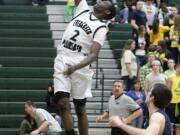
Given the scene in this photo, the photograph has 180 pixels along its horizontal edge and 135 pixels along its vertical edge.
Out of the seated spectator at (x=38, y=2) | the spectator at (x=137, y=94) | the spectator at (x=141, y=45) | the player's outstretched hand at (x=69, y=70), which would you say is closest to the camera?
the player's outstretched hand at (x=69, y=70)

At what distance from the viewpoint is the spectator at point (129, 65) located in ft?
56.3

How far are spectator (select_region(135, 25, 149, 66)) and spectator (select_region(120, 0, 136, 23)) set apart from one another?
1323mm

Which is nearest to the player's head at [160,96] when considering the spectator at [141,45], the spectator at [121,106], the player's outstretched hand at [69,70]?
the player's outstretched hand at [69,70]

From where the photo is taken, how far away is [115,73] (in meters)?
18.6

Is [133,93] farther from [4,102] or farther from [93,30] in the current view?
[93,30]

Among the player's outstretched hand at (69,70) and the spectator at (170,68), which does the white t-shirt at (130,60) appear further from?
the player's outstretched hand at (69,70)

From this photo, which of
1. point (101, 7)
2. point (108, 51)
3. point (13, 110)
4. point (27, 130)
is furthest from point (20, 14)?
point (101, 7)

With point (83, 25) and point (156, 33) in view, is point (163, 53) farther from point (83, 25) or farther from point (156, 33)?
point (83, 25)

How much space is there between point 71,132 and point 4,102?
8390 millimetres

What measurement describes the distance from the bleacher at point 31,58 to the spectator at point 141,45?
83 cm

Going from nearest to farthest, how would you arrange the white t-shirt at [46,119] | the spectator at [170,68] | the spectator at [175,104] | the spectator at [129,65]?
the white t-shirt at [46,119] → the spectator at [175,104] → the spectator at [170,68] → the spectator at [129,65]

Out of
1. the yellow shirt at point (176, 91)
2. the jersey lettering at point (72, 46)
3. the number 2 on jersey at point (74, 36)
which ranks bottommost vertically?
the yellow shirt at point (176, 91)

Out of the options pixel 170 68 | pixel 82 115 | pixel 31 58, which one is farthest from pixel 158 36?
pixel 82 115

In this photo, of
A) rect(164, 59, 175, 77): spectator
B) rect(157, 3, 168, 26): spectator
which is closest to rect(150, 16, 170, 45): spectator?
rect(157, 3, 168, 26): spectator
